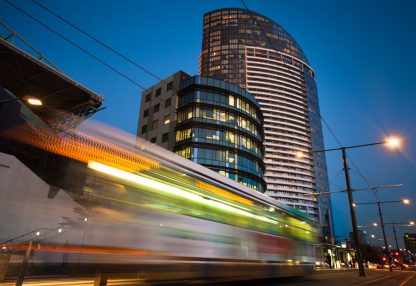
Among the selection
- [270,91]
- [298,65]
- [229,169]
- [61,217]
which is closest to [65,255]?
[61,217]

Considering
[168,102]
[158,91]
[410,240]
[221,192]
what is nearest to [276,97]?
[410,240]

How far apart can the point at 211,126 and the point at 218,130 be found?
4.28ft

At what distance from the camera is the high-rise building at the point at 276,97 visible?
398 feet

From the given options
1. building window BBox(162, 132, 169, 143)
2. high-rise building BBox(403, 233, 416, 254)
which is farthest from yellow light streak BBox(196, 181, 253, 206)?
high-rise building BBox(403, 233, 416, 254)

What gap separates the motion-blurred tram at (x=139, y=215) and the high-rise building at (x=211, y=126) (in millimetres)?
36654

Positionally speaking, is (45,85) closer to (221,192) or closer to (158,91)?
(221,192)

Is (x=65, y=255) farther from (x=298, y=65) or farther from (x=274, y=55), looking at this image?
(x=298, y=65)

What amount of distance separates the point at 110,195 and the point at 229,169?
42.0m

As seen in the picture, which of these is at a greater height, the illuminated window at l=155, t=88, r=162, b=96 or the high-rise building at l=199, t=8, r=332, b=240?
the high-rise building at l=199, t=8, r=332, b=240

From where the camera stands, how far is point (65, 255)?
14.3 feet

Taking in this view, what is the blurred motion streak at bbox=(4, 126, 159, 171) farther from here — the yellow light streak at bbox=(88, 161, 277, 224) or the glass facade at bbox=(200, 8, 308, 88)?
the glass facade at bbox=(200, 8, 308, 88)

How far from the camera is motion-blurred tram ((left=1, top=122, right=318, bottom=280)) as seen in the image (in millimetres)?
4566

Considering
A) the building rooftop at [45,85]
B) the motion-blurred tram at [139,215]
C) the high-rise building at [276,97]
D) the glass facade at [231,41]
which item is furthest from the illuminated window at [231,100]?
the glass facade at [231,41]

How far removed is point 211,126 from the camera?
1879 inches
